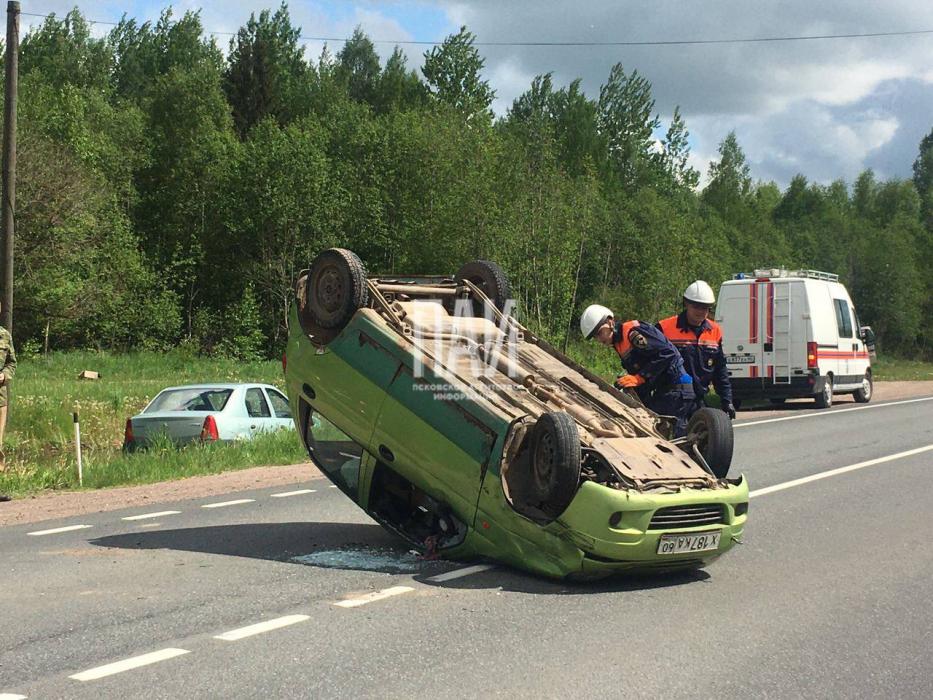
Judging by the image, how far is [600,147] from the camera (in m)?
70.2

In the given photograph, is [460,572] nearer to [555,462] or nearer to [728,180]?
[555,462]

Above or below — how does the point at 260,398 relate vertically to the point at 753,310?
below

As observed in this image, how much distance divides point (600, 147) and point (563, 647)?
67026 mm

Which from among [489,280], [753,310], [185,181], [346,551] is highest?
[185,181]

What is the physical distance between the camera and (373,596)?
6301 millimetres

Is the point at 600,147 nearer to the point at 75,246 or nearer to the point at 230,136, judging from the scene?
the point at 230,136

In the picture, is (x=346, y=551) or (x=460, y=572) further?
(x=346, y=551)

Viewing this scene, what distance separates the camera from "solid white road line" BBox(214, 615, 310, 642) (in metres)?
5.43

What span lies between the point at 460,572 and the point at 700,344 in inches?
131

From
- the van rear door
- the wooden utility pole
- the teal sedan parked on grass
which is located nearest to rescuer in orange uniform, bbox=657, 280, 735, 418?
the teal sedan parked on grass

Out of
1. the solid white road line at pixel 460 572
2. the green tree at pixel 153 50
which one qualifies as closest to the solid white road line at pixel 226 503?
the solid white road line at pixel 460 572

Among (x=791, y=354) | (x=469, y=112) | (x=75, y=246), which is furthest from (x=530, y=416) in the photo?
(x=469, y=112)

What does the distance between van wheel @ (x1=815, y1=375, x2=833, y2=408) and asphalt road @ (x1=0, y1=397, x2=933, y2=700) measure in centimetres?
1458
